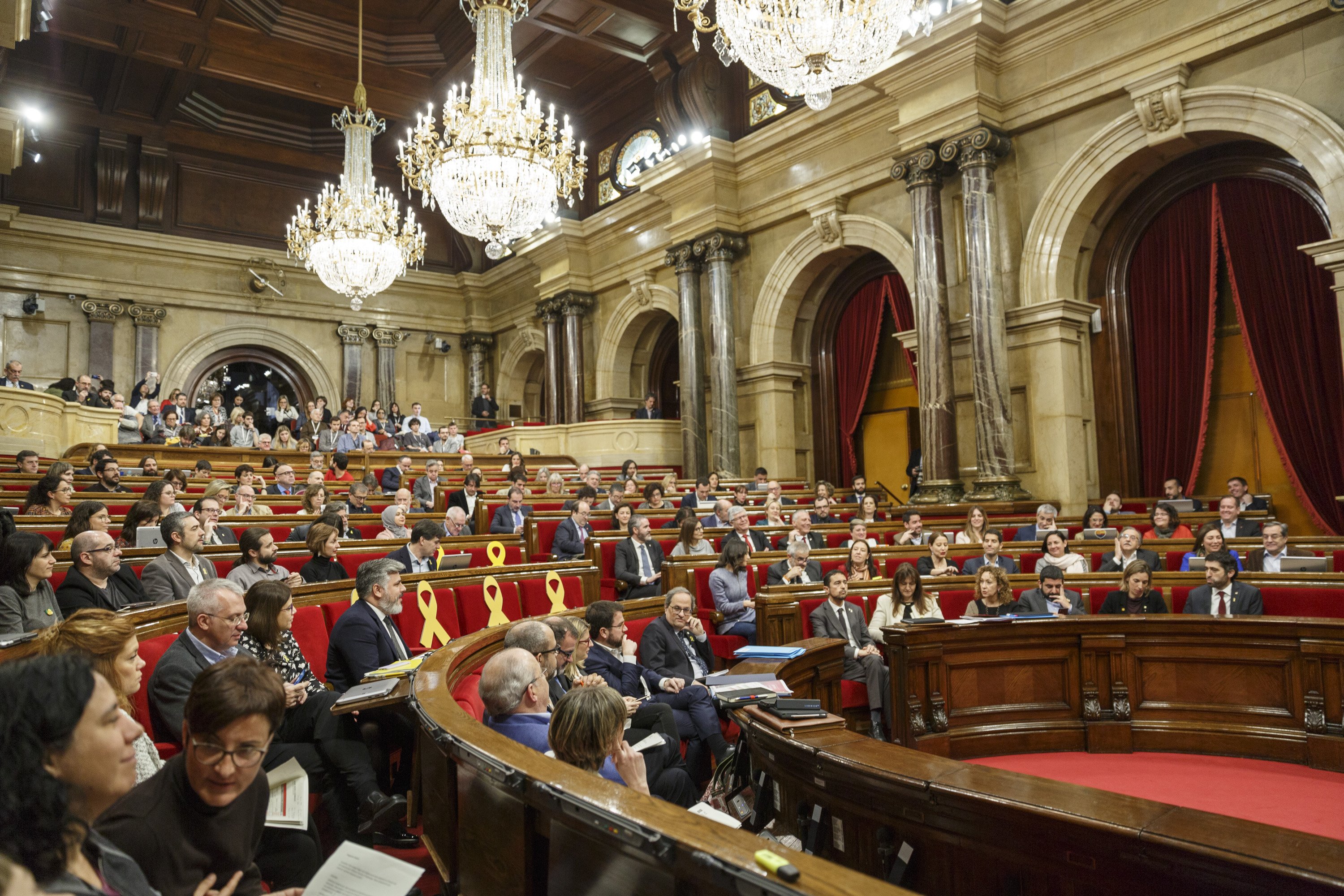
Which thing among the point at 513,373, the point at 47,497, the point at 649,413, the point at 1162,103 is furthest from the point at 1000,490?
the point at 513,373

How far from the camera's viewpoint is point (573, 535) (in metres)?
6.73

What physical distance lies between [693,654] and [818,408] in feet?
27.9

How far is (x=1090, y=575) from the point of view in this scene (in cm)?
512

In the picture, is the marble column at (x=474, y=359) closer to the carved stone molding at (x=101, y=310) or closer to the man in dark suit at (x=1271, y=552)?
the carved stone molding at (x=101, y=310)

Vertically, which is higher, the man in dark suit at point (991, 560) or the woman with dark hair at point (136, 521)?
the woman with dark hair at point (136, 521)

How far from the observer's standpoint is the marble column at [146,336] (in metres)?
14.3

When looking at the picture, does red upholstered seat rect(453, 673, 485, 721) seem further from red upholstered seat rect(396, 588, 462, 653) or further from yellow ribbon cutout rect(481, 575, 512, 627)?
yellow ribbon cutout rect(481, 575, 512, 627)

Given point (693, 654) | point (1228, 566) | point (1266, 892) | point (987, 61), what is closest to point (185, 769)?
point (1266, 892)

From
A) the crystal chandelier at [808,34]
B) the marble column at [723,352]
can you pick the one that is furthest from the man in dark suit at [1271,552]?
the marble column at [723,352]

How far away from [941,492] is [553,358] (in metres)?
7.96

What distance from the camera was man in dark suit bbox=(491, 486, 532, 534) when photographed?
7375 millimetres

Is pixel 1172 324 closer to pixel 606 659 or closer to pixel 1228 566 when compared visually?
pixel 1228 566

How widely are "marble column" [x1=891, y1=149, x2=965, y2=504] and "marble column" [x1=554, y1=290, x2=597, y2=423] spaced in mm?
6679

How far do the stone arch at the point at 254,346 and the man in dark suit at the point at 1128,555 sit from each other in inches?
544
